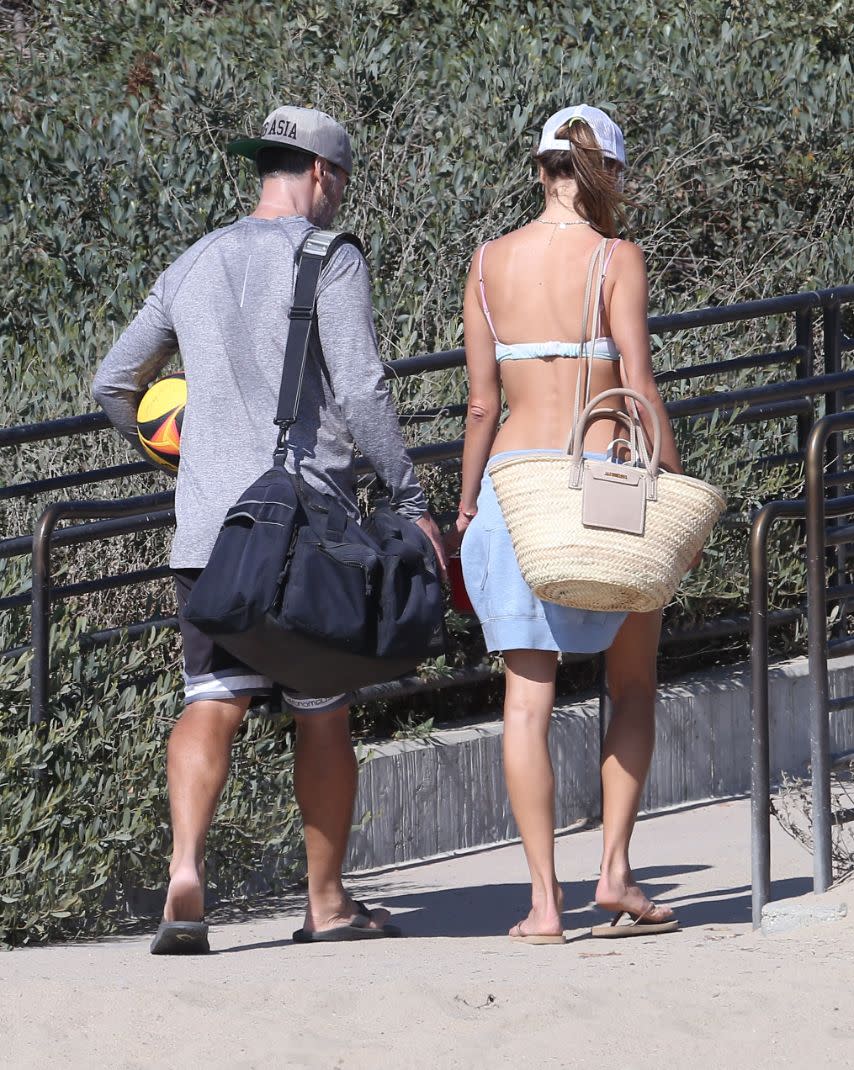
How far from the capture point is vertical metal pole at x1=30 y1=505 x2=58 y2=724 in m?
4.18

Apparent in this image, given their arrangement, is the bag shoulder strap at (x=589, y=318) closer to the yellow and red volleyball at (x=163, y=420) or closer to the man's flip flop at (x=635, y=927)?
the yellow and red volleyball at (x=163, y=420)

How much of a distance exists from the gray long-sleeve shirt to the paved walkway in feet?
2.94

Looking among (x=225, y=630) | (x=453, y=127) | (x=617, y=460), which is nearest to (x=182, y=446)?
(x=225, y=630)

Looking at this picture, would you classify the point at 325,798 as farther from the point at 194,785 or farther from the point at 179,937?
the point at 179,937

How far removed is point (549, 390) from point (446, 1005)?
1357 mm

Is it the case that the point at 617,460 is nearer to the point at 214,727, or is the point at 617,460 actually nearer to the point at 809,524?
the point at 809,524

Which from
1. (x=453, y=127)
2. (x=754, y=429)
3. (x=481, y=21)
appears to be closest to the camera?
(x=754, y=429)

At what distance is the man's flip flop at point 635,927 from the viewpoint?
12.8 feet

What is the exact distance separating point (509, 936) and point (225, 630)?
1022 millimetres

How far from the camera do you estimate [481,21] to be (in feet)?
29.4

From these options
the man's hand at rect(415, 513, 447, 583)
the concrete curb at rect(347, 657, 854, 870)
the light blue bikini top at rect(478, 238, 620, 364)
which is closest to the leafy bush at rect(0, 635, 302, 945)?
the concrete curb at rect(347, 657, 854, 870)

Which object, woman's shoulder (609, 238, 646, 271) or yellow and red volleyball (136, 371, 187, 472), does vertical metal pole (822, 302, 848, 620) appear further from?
yellow and red volleyball (136, 371, 187, 472)

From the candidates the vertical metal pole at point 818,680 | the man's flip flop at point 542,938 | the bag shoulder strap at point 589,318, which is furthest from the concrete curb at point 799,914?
the bag shoulder strap at point 589,318

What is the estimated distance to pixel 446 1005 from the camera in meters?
3.20
